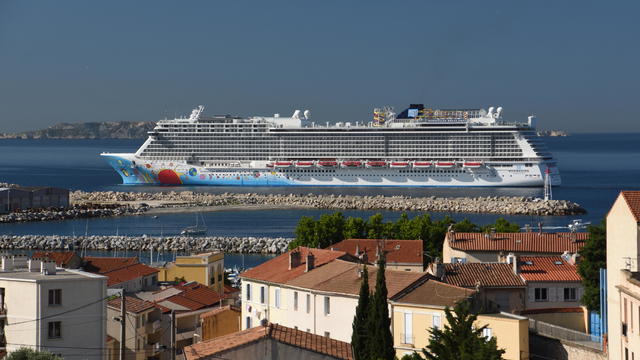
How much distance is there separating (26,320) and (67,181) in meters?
102

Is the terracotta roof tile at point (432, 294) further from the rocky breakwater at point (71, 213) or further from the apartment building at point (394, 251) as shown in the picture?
the rocky breakwater at point (71, 213)

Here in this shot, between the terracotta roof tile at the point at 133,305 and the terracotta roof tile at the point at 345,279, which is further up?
the terracotta roof tile at the point at 345,279

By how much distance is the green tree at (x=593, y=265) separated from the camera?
64.8 ft

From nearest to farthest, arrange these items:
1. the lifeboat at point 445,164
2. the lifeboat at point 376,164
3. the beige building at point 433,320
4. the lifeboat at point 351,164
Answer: the beige building at point 433,320
the lifeboat at point 445,164
the lifeboat at point 351,164
the lifeboat at point 376,164

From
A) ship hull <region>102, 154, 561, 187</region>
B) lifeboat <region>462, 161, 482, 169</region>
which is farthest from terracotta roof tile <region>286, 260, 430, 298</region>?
lifeboat <region>462, 161, 482, 169</region>

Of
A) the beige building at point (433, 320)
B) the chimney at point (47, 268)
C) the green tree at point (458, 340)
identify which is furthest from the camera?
the chimney at point (47, 268)

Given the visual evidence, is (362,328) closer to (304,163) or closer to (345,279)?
(345,279)

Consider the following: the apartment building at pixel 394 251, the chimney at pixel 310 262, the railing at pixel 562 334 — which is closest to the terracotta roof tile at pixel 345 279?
the chimney at pixel 310 262

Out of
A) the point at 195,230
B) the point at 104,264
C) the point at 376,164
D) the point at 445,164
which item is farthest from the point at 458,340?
the point at 376,164

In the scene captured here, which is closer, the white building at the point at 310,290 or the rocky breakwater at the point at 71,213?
the white building at the point at 310,290

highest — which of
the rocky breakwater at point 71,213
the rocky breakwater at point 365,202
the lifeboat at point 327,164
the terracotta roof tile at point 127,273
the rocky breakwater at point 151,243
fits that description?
the lifeboat at point 327,164

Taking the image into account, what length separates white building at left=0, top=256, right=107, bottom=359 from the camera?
15875 millimetres

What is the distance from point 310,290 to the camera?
64.9ft

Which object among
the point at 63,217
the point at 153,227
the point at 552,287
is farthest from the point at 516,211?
the point at 552,287
